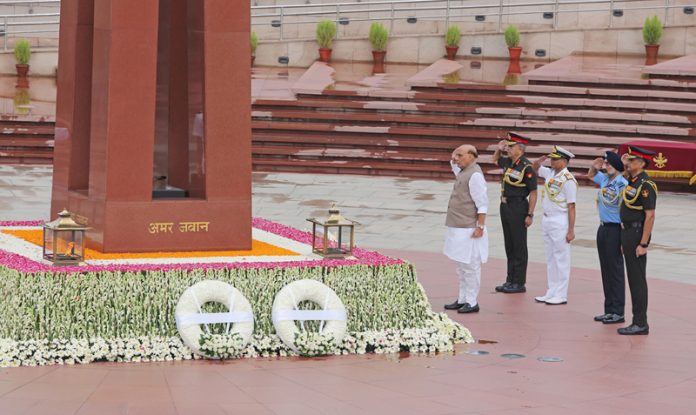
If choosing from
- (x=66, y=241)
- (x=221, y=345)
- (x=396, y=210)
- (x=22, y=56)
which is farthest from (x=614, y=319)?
(x=22, y=56)

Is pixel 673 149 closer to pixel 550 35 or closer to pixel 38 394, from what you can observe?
pixel 550 35

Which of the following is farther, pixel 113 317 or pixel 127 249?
pixel 127 249

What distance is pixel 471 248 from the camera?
11648 millimetres

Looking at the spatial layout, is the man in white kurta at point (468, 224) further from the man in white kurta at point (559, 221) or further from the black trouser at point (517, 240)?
the black trouser at point (517, 240)

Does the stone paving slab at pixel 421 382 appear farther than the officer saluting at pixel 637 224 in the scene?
No

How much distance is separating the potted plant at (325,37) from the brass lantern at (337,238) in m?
17.8

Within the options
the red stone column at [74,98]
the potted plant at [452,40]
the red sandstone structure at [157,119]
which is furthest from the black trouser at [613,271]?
the potted plant at [452,40]

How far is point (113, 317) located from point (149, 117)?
2.09m

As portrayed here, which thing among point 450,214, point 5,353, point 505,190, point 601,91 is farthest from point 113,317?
point 601,91

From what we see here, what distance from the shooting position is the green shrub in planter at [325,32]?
2900cm

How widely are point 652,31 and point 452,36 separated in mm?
4204

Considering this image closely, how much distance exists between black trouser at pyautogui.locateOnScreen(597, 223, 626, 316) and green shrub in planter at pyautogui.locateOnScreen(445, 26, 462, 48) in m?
17.7

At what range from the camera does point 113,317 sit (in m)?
9.88

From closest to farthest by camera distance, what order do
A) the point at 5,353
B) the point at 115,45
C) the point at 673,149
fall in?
the point at 5,353, the point at 115,45, the point at 673,149
